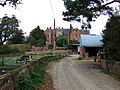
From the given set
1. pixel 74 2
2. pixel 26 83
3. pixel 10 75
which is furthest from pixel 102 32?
pixel 10 75

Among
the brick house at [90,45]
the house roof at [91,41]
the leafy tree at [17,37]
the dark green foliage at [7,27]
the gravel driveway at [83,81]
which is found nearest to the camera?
the gravel driveway at [83,81]

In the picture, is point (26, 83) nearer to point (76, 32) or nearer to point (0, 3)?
point (0, 3)

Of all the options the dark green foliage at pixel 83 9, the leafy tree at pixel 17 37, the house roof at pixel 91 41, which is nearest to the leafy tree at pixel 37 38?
the leafy tree at pixel 17 37

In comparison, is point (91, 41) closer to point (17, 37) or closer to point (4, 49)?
point (4, 49)

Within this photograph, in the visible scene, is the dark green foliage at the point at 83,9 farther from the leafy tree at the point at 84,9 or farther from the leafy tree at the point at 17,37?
the leafy tree at the point at 17,37

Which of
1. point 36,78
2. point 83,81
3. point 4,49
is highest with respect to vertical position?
point 4,49

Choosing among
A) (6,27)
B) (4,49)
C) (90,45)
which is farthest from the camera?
(6,27)

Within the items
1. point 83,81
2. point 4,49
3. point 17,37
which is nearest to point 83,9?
point 83,81

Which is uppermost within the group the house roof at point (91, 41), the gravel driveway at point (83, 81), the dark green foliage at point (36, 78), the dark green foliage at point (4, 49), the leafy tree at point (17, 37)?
the leafy tree at point (17, 37)

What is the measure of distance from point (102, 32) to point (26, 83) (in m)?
14.0

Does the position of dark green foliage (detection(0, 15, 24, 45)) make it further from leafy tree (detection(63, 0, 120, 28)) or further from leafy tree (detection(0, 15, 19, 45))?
leafy tree (detection(63, 0, 120, 28))

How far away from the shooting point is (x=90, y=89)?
8.52 meters

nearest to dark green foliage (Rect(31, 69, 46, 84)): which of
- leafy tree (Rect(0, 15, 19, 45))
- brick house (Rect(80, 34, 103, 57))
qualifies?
brick house (Rect(80, 34, 103, 57))

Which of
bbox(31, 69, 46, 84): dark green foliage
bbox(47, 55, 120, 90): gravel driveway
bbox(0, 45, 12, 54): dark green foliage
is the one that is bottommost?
bbox(47, 55, 120, 90): gravel driveway
